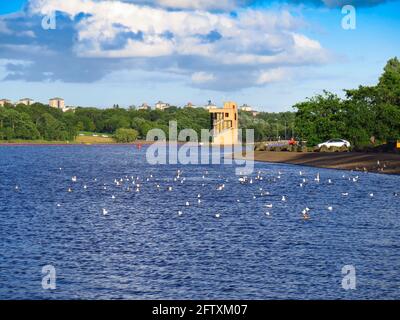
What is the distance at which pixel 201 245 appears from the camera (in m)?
50.4

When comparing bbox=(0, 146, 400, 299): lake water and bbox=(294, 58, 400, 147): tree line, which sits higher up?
bbox=(294, 58, 400, 147): tree line

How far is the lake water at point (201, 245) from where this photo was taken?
126ft

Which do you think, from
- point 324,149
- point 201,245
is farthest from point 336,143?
point 201,245

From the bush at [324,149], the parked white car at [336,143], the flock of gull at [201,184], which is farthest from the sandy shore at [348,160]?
the flock of gull at [201,184]

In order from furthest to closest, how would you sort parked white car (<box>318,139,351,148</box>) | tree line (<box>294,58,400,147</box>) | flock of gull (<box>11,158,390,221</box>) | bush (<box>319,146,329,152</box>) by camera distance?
1. bush (<box>319,146,329,152</box>)
2. parked white car (<box>318,139,351,148</box>)
3. tree line (<box>294,58,400,147</box>)
4. flock of gull (<box>11,158,390,221</box>)

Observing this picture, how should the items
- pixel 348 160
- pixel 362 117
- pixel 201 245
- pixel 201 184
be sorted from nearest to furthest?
pixel 201 245 → pixel 201 184 → pixel 348 160 → pixel 362 117

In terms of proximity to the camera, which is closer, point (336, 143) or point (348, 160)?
point (348, 160)

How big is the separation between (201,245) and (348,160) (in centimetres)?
10339

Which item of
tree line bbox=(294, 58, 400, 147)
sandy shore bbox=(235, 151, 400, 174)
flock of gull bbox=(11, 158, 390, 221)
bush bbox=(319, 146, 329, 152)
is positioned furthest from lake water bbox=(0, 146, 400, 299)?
bush bbox=(319, 146, 329, 152)

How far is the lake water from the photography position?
1508 inches

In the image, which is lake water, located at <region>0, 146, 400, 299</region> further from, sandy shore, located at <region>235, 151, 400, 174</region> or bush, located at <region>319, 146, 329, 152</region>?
bush, located at <region>319, 146, 329, 152</region>

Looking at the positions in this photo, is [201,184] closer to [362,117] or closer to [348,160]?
[348,160]

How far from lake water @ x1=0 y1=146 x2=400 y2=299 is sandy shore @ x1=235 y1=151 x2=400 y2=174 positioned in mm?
41943

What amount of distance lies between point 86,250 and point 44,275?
8.29m
